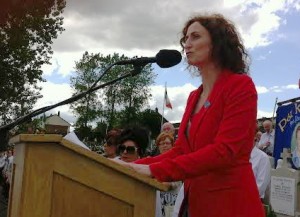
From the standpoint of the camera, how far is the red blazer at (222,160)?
2055mm

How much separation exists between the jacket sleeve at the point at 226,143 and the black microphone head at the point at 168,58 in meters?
1.05

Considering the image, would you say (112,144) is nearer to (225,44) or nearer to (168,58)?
(168,58)

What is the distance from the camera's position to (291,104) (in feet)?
30.3

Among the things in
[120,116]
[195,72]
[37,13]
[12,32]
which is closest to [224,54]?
[195,72]

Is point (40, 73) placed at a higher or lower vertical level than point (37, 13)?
lower

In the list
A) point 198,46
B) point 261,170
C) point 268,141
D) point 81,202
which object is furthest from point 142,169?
point 268,141

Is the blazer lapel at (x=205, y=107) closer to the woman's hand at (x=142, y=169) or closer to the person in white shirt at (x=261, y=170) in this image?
the woman's hand at (x=142, y=169)

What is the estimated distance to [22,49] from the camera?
21.9 metres

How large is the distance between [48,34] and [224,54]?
2202cm

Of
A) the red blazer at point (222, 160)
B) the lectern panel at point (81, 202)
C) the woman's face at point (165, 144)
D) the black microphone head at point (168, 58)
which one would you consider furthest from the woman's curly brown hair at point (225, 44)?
the woman's face at point (165, 144)

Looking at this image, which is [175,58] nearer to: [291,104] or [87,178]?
[87,178]

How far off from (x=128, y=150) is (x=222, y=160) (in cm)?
276

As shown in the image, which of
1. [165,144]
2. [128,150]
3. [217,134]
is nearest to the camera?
[217,134]

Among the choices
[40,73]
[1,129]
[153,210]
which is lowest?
[153,210]
